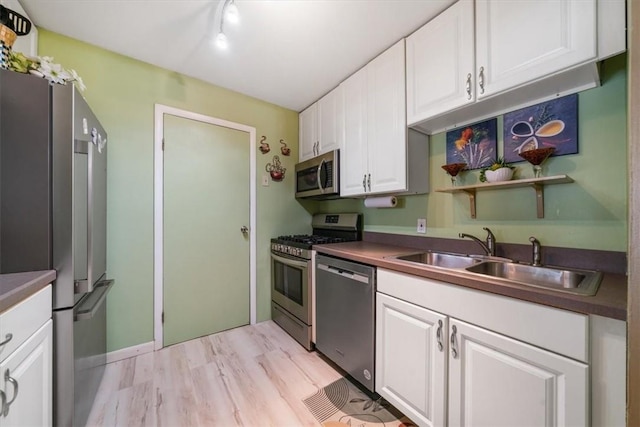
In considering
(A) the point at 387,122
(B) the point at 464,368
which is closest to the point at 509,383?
(B) the point at 464,368

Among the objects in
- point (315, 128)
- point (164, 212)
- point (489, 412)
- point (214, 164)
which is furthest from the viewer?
point (315, 128)

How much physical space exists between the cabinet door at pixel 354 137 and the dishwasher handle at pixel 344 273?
0.67m

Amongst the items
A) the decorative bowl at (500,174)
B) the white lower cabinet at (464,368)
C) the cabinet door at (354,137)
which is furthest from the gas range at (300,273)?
the decorative bowl at (500,174)

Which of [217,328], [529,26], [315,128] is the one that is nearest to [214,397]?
[217,328]

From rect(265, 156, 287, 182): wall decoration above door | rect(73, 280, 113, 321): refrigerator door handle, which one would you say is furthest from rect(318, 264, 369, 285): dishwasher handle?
rect(73, 280, 113, 321): refrigerator door handle

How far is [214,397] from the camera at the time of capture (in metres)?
1.57

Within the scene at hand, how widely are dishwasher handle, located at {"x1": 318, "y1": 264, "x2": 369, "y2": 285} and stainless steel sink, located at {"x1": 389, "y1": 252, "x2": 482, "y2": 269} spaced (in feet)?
0.75

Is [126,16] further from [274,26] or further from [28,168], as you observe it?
[28,168]

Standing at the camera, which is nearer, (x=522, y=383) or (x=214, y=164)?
(x=522, y=383)

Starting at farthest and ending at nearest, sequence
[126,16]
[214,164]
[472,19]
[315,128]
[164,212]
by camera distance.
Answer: [315,128]
[214,164]
[164,212]
[126,16]
[472,19]

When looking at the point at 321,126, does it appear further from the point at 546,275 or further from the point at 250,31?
the point at 546,275

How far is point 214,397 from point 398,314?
4.20 ft

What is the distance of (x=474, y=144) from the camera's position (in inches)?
63.2

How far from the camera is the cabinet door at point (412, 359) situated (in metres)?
1.16
